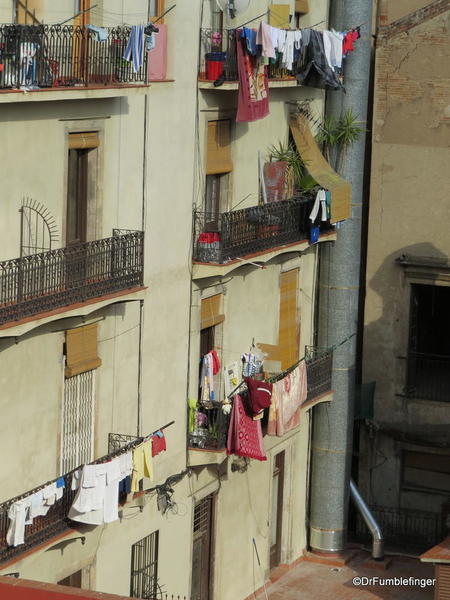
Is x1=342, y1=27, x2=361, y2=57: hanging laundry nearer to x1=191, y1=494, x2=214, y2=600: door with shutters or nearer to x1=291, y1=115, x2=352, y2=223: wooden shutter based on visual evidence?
x1=291, y1=115, x2=352, y2=223: wooden shutter

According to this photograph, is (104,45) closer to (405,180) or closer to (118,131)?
(118,131)

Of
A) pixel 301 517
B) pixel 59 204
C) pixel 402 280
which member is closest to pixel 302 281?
pixel 402 280

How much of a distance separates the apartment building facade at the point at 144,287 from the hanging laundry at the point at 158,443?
45 centimetres

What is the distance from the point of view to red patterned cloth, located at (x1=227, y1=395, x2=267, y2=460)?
109 ft

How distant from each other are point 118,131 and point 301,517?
525 inches

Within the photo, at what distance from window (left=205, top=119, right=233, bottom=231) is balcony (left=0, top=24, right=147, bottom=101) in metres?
4.86

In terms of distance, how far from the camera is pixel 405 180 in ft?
129

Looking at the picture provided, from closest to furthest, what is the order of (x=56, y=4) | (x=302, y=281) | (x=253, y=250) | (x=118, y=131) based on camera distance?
(x=56, y=4) → (x=118, y=131) → (x=253, y=250) → (x=302, y=281)

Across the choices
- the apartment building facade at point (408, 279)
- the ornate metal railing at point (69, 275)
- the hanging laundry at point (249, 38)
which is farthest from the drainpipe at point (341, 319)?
the ornate metal railing at point (69, 275)

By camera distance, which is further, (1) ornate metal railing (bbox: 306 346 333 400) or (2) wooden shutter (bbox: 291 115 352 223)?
(1) ornate metal railing (bbox: 306 346 333 400)

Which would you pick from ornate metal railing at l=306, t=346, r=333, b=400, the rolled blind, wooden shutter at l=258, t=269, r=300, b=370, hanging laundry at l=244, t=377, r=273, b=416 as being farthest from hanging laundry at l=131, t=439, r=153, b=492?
the rolled blind

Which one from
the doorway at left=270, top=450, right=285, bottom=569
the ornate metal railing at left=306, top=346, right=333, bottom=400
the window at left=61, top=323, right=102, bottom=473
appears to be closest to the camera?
the window at left=61, top=323, right=102, bottom=473

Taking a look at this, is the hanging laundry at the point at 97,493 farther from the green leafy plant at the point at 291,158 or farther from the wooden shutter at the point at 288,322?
the green leafy plant at the point at 291,158

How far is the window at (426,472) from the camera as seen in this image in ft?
132
